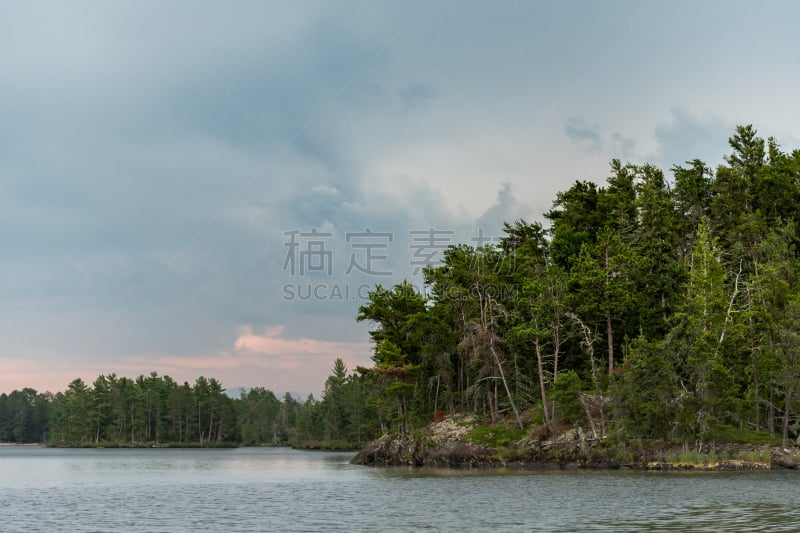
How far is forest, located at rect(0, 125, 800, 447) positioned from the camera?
59812 mm

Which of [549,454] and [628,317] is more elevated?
[628,317]

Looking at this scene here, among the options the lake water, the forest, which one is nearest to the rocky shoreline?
the forest

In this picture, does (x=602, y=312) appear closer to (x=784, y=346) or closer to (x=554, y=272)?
(x=554, y=272)

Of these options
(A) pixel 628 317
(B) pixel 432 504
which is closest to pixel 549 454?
(A) pixel 628 317

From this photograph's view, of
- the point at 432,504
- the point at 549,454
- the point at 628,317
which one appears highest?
the point at 628,317

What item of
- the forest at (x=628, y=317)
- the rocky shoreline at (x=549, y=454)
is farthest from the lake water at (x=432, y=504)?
the forest at (x=628, y=317)

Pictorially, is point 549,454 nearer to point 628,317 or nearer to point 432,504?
point 628,317

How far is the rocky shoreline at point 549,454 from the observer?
56.5 meters

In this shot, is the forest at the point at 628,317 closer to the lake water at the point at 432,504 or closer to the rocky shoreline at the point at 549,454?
the rocky shoreline at the point at 549,454

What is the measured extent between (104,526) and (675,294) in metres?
60.9

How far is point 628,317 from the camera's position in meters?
74.2

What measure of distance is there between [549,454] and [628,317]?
1760cm

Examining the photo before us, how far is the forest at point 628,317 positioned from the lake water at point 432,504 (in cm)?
998

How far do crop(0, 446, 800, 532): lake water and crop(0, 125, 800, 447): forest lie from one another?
32.7 feet
